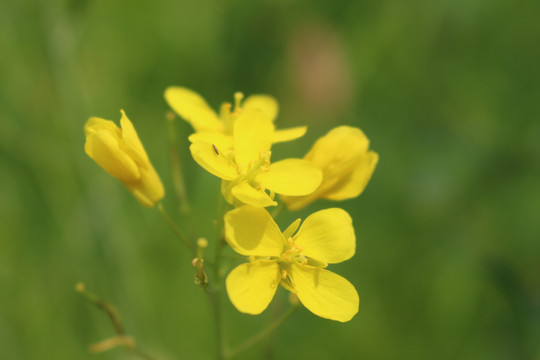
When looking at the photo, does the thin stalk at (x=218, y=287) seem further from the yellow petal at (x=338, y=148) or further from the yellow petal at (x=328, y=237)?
the yellow petal at (x=338, y=148)

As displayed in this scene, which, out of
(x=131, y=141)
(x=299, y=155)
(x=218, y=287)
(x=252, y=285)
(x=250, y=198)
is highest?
(x=131, y=141)

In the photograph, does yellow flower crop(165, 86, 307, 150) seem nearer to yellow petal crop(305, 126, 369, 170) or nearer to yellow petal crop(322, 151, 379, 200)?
yellow petal crop(305, 126, 369, 170)

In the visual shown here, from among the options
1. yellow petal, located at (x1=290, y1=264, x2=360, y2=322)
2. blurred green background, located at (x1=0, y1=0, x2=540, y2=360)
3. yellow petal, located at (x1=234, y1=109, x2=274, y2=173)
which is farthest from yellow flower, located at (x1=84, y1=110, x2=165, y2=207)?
blurred green background, located at (x1=0, y1=0, x2=540, y2=360)

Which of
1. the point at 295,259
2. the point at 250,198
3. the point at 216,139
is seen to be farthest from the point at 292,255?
the point at 216,139

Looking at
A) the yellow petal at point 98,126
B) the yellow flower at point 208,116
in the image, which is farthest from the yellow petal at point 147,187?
the yellow flower at point 208,116

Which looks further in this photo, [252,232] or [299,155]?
[299,155]

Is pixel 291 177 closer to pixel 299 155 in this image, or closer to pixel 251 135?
pixel 251 135

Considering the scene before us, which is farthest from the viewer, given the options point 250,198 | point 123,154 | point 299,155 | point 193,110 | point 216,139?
point 299,155

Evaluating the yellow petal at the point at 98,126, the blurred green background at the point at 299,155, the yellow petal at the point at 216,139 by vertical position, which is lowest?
the blurred green background at the point at 299,155
